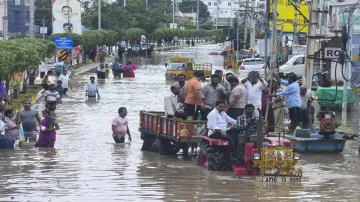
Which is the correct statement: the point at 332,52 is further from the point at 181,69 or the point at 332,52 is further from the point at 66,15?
the point at 66,15

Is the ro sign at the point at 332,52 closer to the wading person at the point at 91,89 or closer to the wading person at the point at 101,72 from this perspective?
the wading person at the point at 91,89

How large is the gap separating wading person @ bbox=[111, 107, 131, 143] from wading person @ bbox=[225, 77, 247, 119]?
366cm

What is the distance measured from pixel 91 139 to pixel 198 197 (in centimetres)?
1090

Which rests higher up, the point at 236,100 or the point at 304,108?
the point at 236,100

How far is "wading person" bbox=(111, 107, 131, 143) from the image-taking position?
23203 mm

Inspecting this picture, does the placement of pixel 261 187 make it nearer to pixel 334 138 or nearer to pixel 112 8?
pixel 334 138

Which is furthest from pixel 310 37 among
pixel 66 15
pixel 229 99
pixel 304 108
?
pixel 66 15

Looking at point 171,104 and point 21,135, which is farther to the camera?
point 21,135

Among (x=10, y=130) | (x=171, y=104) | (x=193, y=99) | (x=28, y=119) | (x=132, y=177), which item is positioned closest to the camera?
(x=132, y=177)

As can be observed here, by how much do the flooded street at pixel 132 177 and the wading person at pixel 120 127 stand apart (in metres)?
0.35

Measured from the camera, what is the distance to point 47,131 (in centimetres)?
2230

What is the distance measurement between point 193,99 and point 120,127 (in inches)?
152

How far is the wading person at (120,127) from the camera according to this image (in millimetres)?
23203

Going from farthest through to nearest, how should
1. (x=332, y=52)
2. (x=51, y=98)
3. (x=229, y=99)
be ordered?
1. (x=51, y=98)
2. (x=332, y=52)
3. (x=229, y=99)
